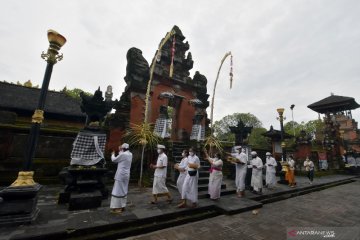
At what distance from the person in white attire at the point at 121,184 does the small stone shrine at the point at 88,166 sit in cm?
83

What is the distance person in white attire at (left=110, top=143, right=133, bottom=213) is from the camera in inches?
217

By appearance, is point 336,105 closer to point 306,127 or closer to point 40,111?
point 306,127

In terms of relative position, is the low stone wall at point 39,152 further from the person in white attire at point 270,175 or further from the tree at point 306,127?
the tree at point 306,127

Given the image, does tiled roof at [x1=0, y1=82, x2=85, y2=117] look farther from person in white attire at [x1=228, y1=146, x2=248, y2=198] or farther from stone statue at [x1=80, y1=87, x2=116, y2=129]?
person in white attire at [x1=228, y1=146, x2=248, y2=198]

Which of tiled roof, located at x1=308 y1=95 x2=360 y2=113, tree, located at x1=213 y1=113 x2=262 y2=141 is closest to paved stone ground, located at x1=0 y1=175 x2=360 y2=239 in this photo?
tiled roof, located at x1=308 y1=95 x2=360 y2=113

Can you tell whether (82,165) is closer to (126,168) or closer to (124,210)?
(126,168)

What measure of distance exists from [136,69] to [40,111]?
893 cm

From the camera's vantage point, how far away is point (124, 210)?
18.6ft

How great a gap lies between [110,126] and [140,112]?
2417 millimetres

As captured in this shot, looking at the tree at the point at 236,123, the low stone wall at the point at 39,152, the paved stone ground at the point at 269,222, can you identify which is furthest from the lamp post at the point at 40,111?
the tree at the point at 236,123

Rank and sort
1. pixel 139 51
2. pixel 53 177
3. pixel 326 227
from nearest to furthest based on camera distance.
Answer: pixel 326 227 < pixel 53 177 < pixel 139 51

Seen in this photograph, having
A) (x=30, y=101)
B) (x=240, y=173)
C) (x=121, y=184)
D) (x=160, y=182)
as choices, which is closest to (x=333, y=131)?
(x=240, y=173)

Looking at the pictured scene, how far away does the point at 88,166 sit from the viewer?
271 inches

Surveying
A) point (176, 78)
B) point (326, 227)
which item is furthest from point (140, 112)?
point (326, 227)
